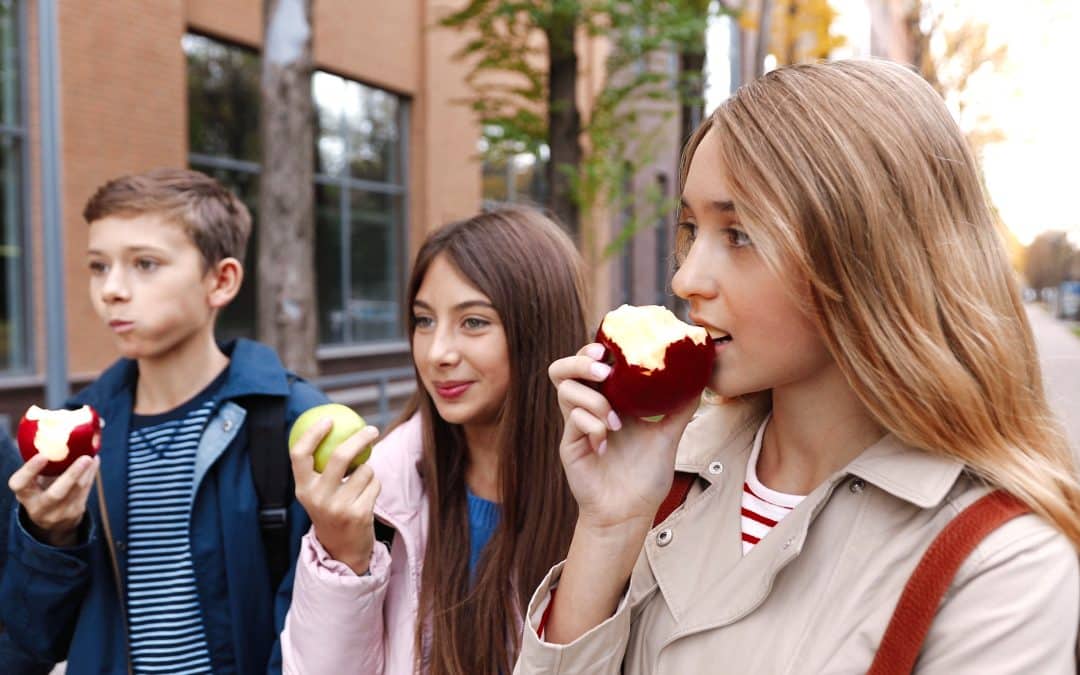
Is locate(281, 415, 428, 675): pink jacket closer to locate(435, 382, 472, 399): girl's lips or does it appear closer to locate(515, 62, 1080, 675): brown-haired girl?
locate(435, 382, 472, 399): girl's lips

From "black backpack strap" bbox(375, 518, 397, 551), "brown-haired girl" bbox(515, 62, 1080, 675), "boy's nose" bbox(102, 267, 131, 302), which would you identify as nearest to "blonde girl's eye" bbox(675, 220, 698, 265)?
"brown-haired girl" bbox(515, 62, 1080, 675)

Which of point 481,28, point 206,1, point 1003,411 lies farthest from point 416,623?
point 206,1

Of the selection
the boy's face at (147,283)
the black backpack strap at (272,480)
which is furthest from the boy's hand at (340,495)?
the boy's face at (147,283)

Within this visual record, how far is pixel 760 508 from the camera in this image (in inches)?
58.7

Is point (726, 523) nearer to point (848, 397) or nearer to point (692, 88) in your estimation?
point (848, 397)

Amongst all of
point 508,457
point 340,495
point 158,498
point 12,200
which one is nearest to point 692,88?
point 12,200

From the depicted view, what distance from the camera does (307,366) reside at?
16.5 feet

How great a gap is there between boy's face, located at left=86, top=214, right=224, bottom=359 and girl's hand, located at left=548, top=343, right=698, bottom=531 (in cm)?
136

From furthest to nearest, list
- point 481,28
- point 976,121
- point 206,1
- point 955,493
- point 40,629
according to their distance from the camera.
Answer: point 976,121, point 206,1, point 481,28, point 40,629, point 955,493

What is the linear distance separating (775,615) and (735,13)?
8038 millimetres

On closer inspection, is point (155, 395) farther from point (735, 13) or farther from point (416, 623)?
point (735, 13)

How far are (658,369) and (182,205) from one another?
169 centimetres

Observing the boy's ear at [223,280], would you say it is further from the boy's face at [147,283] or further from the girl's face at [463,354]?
the girl's face at [463,354]

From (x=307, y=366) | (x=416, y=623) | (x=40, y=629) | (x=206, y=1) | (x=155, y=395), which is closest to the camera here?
(x=416, y=623)
